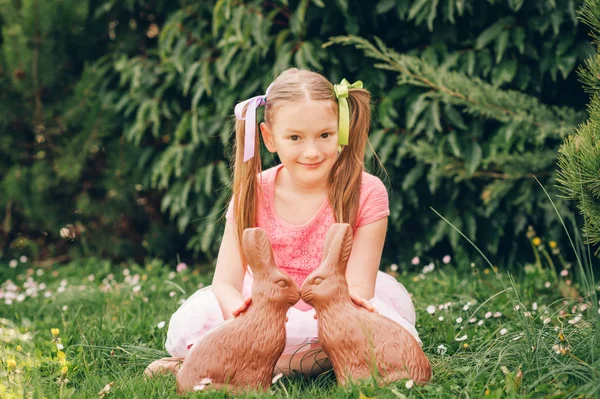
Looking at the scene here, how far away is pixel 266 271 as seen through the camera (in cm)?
221

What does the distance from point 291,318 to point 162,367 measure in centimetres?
50

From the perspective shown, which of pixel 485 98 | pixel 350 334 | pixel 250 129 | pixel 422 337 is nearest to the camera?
pixel 350 334

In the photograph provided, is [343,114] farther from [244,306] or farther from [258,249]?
[244,306]

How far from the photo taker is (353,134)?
2.73 meters

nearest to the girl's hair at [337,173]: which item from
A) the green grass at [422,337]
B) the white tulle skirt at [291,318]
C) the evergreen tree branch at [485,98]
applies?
the white tulle skirt at [291,318]

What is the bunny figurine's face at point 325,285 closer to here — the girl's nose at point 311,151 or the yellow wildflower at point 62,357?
the girl's nose at point 311,151

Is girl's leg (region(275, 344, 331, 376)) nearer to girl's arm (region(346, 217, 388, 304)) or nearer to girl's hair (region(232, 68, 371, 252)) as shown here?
girl's arm (region(346, 217, 388, 304))

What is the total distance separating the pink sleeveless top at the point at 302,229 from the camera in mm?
2736

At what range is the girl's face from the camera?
248 centimetres

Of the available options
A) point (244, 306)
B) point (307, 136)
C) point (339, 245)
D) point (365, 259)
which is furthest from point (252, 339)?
point (307, 136)

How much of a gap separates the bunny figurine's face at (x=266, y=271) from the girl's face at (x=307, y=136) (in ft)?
1.45

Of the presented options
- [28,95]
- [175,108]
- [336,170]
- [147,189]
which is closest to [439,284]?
[336,170]

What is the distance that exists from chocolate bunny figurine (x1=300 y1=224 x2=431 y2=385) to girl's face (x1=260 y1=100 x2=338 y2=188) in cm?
42

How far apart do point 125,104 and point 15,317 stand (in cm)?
180
